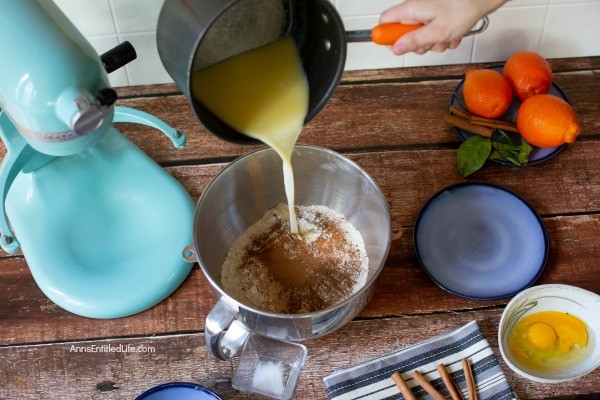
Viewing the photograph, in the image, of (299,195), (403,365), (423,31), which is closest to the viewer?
(423,31)

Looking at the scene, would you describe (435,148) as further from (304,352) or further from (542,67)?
(304,352)

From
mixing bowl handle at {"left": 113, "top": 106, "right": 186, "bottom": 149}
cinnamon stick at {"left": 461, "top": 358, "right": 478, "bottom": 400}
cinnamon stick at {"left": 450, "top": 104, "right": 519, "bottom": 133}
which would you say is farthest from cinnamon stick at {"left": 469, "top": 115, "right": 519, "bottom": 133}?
mixing bowl handle at {"left": 113, "top": 106, "right": 186, "bottom": 149}

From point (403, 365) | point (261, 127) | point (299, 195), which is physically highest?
point (261, 127)

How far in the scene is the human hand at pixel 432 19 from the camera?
2.37ft

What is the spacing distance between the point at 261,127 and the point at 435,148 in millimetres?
356

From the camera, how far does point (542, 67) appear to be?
0.98 meters

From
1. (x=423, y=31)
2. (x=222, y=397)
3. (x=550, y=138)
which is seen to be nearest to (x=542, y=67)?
(x=550, y=138)

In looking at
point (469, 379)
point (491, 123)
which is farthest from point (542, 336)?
point (491, 123)

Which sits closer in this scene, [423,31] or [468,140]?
[423,31]

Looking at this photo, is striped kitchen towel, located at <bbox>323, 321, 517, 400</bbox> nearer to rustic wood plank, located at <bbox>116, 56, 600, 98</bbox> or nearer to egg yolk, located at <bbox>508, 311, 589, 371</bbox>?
egg yolk, located at <bbox>508, 311, 589, 371</bbox>

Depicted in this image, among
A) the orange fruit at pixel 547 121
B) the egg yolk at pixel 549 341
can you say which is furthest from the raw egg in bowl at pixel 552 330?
the orange fruit at pixel 547 121

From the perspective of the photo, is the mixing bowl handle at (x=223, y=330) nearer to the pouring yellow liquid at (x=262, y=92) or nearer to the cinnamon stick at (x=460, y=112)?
the pouring yellow liquid at (x=262, y=92)

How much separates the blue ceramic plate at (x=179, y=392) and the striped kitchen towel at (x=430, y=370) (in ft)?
0.52

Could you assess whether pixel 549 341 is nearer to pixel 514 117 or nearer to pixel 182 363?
pixel 514 117
